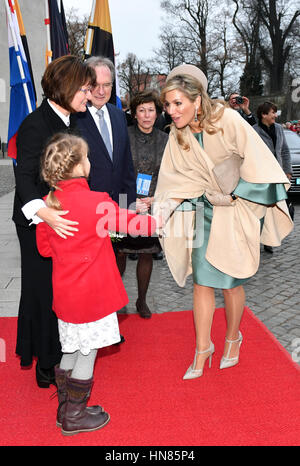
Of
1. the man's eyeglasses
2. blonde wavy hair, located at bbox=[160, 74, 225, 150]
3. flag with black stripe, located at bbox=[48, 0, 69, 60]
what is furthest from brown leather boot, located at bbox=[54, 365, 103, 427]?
flag with black stripe, located at bbox=[48, 0, 69, 60]

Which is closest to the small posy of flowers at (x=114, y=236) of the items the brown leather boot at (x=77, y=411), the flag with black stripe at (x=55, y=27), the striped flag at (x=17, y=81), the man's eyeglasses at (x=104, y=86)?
the man's eyeglasses at (x=104, y=86)

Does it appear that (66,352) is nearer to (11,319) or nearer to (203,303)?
(203,303)

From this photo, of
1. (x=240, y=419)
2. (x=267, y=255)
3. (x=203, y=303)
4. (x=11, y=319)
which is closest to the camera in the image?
(x=240, y=419)

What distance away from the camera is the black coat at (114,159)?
334cm

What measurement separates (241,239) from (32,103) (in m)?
3.05

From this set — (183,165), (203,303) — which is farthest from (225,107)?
(203,303)

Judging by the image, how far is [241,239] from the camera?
10.1ft

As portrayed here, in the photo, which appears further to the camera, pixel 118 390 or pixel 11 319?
pixel 11 319

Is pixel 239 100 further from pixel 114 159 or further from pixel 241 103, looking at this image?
pixel 114 159

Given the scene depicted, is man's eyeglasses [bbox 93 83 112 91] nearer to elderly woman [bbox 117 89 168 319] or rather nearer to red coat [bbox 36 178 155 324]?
elderly woman [bbox 117 89 168 319]

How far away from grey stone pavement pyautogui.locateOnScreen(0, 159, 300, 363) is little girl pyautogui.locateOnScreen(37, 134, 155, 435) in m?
1.65

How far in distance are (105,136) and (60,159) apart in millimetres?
1230

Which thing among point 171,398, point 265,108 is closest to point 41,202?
point 171,398

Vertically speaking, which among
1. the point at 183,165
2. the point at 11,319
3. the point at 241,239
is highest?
the point at 183,165
